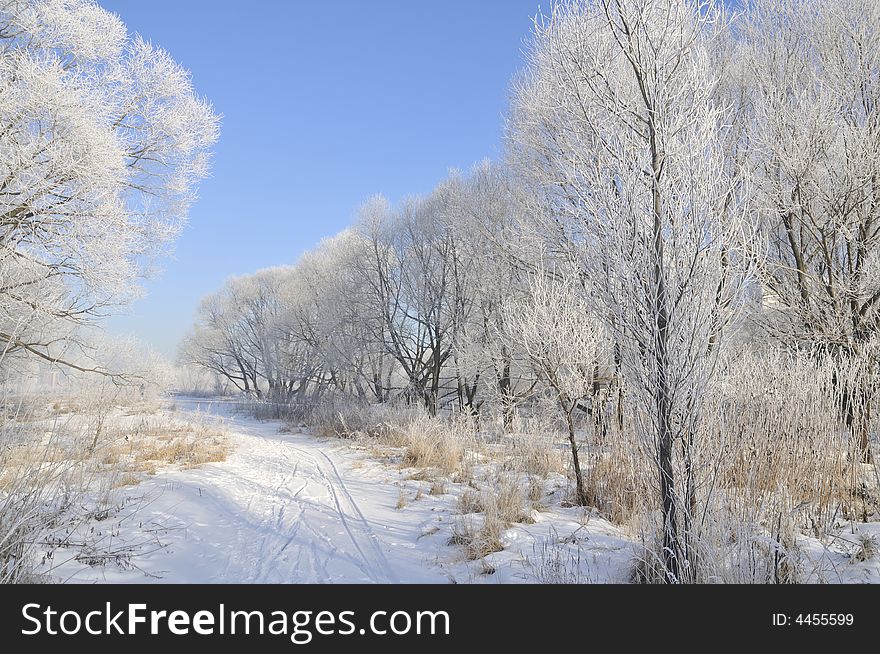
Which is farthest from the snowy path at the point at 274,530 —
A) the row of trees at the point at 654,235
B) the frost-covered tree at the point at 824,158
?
the frost-covered tree at the point at 824,158

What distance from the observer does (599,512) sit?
17.7ft

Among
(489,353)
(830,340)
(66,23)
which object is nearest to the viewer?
(830,340)

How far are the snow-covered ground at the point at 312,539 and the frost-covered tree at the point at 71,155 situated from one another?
4000mm

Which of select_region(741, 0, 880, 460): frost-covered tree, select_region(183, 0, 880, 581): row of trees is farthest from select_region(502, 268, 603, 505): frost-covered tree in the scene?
select_region(741, 0, 880, 460): frost-covered tree

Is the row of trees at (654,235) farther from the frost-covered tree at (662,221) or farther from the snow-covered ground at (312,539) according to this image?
the snow-covered ground at (312,539)

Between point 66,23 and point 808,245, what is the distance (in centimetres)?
1700

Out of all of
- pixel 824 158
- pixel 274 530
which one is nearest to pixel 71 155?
pixel 274 530

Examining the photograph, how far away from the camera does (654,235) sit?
10.2 ft

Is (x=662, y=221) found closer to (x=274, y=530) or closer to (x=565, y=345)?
(x=565, y=345)

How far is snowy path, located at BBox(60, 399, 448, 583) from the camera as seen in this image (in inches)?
154

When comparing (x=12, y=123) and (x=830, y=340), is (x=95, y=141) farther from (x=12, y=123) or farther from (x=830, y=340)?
(x=830, y=340)

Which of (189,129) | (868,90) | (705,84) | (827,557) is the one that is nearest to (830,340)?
(868,90)

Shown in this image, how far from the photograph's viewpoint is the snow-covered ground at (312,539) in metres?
3.75

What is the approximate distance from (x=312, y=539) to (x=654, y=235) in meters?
4.58
